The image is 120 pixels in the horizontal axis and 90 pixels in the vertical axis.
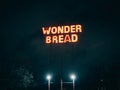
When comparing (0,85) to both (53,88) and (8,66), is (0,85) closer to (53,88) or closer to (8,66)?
(8,66)

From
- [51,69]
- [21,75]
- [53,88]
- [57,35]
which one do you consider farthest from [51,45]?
[51,69]

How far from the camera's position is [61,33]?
6156 centimetres

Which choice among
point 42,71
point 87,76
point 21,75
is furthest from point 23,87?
point 87,76

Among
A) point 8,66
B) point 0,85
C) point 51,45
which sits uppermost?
point 51,45

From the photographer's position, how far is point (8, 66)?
6178 centimetres

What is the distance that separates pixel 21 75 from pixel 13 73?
1.63m

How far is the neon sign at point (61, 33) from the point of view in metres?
61.0

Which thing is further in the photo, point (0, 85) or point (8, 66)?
point (8, 66)

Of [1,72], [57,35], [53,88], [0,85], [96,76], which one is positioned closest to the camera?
[0,85]

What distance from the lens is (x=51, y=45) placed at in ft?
202

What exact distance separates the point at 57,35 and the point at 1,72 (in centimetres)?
1338

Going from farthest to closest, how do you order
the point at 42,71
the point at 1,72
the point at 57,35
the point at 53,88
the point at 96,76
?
1. the point at 96,76
2. the point at 42,71
3. the point at 53,88
4. the point at 57,35
5. the point at 1,72

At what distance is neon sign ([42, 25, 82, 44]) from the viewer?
61000 mm

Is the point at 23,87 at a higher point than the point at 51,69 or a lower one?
lower
